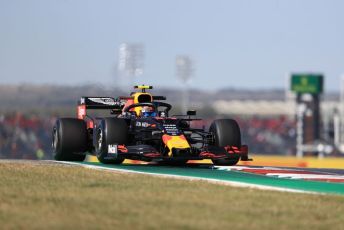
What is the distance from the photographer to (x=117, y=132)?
683 inches

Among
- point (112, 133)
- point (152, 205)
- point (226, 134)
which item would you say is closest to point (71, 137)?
point (112, 133)

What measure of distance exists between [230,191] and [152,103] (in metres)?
6.68

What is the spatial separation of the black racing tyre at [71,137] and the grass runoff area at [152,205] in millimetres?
4574

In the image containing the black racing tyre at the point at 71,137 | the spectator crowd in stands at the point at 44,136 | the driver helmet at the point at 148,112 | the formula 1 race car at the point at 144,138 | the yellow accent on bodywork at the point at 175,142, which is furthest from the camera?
the spectator crowd in stands at the point at 44,136

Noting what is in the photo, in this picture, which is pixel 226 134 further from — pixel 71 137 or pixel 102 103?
pixel 102 103

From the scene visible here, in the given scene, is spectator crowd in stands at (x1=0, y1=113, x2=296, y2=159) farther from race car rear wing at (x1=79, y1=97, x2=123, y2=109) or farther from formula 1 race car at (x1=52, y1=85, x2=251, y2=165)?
formula 1 race car at (x1=52, y1=85, x2=251, y2=165)

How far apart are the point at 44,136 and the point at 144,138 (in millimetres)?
33269

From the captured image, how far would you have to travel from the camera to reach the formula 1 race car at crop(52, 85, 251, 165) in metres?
17.2

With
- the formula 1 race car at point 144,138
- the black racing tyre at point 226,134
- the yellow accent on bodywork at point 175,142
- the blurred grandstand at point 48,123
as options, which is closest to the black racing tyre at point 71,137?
the formula 1 race car at point 144,138

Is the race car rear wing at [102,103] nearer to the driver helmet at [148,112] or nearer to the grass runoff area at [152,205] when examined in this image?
the driver helmet at [148,112]

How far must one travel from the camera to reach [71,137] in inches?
741

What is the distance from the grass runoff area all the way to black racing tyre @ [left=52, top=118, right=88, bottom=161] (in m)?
4.57

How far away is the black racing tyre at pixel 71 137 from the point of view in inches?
739

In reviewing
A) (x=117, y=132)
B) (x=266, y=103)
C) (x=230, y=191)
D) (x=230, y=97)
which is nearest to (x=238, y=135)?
(x=117, y=132)
